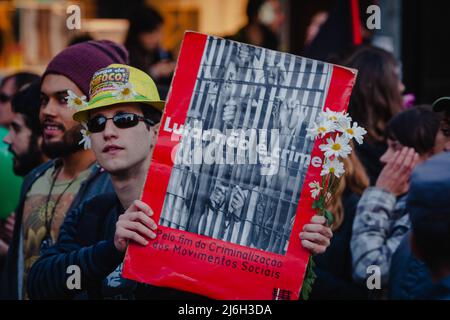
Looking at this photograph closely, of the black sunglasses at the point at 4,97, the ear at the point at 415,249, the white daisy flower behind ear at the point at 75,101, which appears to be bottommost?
the ear at the point at 415,249

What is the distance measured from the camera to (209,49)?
10.7 ft

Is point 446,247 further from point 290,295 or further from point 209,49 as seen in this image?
point 209,49

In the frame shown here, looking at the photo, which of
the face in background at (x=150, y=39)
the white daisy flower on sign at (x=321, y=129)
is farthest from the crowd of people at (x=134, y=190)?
the face in background at (x=150, y=39)

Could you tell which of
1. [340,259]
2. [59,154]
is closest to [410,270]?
[340,259]

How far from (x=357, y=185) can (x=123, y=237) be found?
1.83 metres

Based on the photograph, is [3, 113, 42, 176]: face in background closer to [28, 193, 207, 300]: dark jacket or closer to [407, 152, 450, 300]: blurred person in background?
[28, 193, 207, 300]: dark jacket

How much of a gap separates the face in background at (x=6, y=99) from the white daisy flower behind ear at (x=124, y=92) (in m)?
3.20

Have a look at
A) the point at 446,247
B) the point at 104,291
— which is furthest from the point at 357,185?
the point at 446,247

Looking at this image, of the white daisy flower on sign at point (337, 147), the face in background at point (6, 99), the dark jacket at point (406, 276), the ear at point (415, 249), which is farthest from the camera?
the face in background at point (6, 99)

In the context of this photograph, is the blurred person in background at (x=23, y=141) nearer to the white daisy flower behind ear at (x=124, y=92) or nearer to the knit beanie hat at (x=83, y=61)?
the knit beanie hat at (x=83, y=61)

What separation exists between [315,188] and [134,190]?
798mm

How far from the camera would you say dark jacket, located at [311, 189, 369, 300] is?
14.4ft

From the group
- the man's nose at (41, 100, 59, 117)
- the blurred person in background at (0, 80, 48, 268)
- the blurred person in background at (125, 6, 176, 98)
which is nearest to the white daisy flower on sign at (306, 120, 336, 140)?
the man's nose at (41, 100, 59, 117)

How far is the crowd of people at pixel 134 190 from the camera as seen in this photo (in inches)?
124
